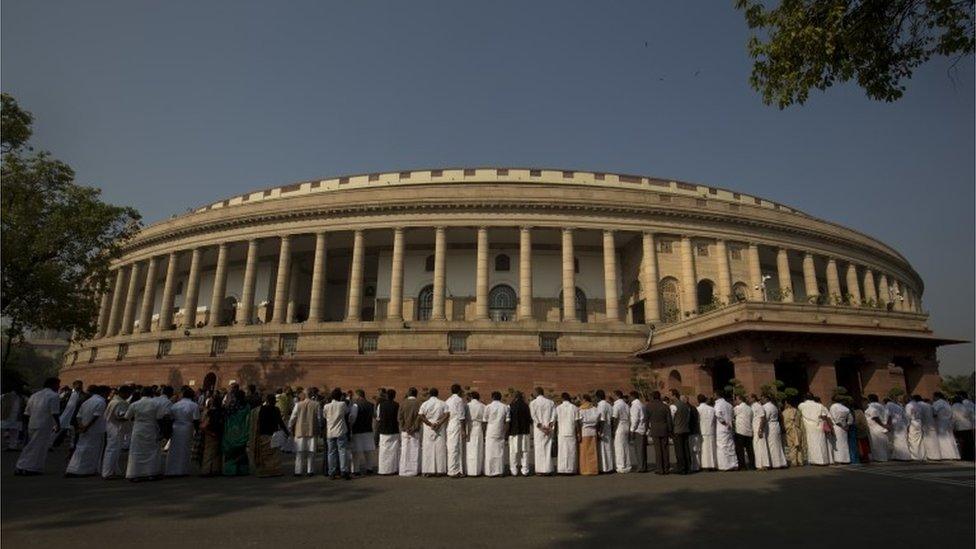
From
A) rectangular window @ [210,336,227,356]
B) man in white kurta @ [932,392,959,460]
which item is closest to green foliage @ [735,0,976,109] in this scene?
man in white kurta @ [932,392,959,460]

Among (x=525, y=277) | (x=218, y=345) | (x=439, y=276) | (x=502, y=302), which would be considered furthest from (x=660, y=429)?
(x=218, y=345)

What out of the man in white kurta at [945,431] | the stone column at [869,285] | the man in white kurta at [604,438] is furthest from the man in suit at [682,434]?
the stone column at [869,285]

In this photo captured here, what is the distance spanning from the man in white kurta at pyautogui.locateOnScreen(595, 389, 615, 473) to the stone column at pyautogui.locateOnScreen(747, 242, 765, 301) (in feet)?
84.5

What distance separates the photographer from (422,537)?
21.4 feet

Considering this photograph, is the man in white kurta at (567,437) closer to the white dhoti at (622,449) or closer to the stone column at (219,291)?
the white dhoti at (622,449)

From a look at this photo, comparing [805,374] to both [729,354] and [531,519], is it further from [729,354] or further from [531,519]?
[531,519]

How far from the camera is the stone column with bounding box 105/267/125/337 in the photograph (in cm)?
4288

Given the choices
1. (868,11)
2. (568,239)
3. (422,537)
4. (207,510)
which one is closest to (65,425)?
(207,510)

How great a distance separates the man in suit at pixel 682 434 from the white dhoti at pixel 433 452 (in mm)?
5536

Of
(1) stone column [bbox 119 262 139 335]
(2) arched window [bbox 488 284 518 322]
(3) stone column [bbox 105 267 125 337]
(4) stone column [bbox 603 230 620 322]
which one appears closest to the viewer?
(4) stone column [bbox 603 230 620 322]

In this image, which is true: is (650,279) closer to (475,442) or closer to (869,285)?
(869,285)

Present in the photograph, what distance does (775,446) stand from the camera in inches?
557

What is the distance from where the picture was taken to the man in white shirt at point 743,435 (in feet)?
45.1

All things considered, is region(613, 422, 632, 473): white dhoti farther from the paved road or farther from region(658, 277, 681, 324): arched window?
region(658, 277, 681, 324): arched window
